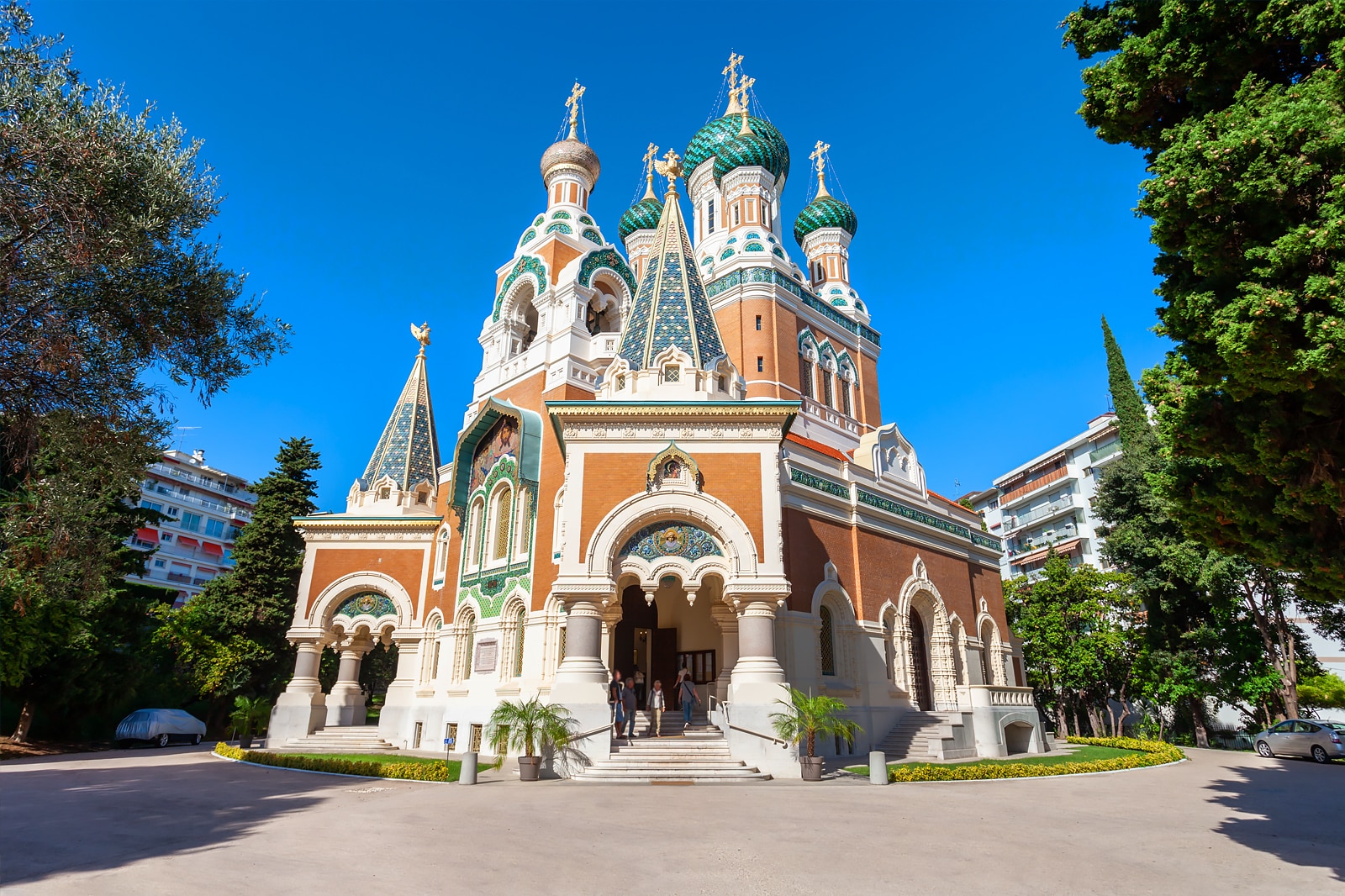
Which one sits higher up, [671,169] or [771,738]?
[671,169]

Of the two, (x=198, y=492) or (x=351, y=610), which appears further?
(x=198, y=492)

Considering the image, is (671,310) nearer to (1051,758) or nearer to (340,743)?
(1051,758)

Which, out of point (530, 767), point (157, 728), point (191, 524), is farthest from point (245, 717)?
point (191, 524)

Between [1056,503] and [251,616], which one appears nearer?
[251,616]

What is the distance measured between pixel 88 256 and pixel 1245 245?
10952mm

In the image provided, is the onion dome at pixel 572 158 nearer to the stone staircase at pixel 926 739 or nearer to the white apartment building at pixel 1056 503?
the stone staircase at pixel 926 739

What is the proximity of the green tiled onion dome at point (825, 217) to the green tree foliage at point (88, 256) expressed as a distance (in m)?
22.2

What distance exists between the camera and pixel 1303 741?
17328 millimetres

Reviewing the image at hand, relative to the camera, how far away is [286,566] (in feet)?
80.9

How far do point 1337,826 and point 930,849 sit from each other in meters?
4.73

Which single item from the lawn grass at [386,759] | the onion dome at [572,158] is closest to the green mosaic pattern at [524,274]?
the onion dome at [572,158]

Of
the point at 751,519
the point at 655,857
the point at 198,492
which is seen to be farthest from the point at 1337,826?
the point at 198,492

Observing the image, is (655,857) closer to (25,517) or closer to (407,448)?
(25,517)

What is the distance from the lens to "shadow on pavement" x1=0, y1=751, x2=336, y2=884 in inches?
240
